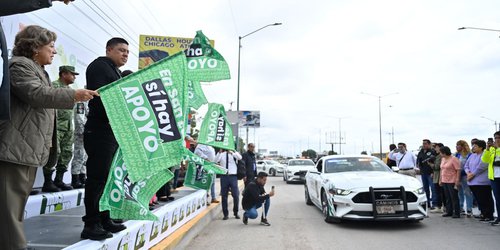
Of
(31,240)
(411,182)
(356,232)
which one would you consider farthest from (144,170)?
(411,182)

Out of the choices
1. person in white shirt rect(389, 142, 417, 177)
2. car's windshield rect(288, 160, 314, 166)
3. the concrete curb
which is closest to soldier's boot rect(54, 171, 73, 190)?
the concrete curb

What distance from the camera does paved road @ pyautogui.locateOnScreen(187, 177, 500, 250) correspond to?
18.7 ft

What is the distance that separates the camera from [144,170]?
114 inches

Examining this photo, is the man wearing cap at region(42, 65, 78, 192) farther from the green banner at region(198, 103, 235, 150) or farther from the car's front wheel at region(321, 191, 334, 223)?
the car's front wheel at region(321, 191, 334, 223)

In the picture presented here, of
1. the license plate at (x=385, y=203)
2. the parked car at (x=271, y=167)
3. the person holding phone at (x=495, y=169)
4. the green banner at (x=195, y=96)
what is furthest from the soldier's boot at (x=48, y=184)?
the parked car at (x=271, y=167)

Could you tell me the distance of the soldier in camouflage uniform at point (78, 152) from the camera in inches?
225

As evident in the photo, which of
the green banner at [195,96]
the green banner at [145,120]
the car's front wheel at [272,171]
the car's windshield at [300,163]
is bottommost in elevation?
the car's front wheel at [272,171]

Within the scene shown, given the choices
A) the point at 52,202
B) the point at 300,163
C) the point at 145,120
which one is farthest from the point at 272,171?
the point at 145,120

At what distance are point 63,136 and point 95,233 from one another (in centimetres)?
254

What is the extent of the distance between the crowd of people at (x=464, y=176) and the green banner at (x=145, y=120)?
6735 mm

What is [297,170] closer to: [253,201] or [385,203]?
[253,201]

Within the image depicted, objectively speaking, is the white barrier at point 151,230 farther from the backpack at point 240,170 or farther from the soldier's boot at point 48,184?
the backpack at point 240,170

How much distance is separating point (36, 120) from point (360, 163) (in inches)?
300

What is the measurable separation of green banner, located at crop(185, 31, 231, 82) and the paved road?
8.77ft
